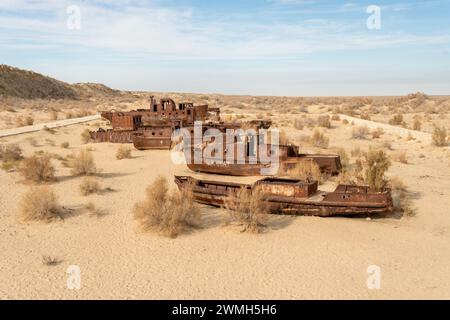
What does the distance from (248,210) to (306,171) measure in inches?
183

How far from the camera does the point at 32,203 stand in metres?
9.79

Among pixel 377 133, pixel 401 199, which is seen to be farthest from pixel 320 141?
pixel 401 199

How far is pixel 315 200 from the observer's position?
1015 centimetres

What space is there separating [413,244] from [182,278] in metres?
4.74

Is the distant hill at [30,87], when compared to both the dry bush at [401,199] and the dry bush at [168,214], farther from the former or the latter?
the dry bush at [401,199]

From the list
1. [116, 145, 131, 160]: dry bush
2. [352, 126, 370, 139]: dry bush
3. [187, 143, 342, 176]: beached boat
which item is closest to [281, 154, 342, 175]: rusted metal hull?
[187, 143, 342, 176]: beached boat

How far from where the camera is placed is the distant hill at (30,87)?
2379 inches

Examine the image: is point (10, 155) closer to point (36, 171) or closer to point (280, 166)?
point (36, 171)

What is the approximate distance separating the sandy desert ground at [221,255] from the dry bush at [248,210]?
23 centimetres
